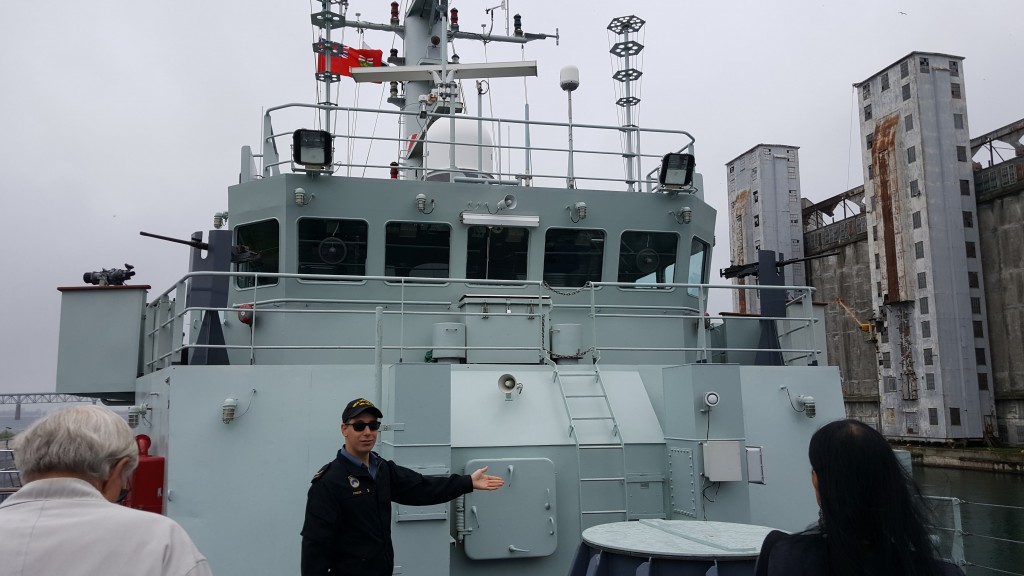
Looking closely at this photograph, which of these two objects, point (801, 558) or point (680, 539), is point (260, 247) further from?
point (801, 558)

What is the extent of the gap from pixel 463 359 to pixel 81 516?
5942 mm

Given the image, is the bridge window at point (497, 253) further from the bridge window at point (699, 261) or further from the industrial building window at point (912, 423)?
the industrial building window at point (912, 423)

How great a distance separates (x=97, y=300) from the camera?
337 inches

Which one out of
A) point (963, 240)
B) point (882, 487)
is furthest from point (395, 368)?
point (963, 240)

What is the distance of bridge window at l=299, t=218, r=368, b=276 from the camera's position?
861 cm

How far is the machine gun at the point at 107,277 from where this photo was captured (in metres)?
9.16

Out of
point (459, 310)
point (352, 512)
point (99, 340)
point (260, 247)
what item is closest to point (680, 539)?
point (352, 512)

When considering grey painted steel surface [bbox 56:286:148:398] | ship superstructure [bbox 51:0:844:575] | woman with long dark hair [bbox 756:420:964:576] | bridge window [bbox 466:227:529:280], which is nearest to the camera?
woman with long dark hair [bbox 756:420:964:576]

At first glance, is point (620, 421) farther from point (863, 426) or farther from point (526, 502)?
point (863, 426)

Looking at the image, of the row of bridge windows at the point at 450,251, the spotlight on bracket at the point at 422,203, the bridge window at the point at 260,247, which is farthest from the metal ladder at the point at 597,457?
the bridge window at the point at 260,247

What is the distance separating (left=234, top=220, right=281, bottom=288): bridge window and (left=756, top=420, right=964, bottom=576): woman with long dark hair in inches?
295

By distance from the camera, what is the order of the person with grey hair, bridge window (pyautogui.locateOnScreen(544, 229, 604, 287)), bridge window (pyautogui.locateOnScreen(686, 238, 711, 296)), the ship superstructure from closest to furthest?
the person with grey hair < the ship superstructure < bridge window (pyautogui.locateOnScreen(544, 229, 604, 287)) < bridge window (pyautogui.locateOnScreen(686, 238, 711, 296))

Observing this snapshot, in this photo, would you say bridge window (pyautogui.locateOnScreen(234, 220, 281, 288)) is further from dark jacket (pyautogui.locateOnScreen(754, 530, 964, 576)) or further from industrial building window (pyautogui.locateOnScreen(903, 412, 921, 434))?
industrial building window (pyautogui.locateOnScreen(903, 412, 921, 434))

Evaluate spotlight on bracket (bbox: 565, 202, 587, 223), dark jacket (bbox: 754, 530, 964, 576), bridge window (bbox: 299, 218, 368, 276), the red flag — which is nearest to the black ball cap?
dark jacket (bbox: 754, 530, 964, 576)
